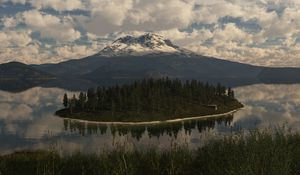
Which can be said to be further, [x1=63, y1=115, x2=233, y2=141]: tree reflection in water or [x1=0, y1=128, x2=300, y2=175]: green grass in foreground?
[x1=63, y1=115, x2=233, y2=141]: tree reflection in water

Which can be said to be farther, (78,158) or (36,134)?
(36,134)

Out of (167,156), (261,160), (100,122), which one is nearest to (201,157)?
(167,156)

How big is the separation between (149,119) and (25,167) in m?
171

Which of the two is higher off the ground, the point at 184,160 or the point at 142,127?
the point at 184,160

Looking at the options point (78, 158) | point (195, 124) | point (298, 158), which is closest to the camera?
point (298, 158)

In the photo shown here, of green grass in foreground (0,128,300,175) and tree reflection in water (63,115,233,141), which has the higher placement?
green grass in foreground (0,128,300,175)

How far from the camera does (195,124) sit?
614 ft

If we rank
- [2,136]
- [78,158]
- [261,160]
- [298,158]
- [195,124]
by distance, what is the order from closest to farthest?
1. [261,160]
2. [298,158]
3. [78,158]
4. [2,136]
5. [195,124]

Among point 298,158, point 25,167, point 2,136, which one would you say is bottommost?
point 2,136

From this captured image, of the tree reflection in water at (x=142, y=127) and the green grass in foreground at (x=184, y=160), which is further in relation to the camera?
the tree reflection in water at (x=142, y=127)

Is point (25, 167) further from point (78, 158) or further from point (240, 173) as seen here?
point (240, 173)

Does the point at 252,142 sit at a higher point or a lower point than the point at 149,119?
higher

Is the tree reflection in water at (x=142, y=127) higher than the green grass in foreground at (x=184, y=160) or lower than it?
lower

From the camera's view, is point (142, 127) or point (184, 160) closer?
point (184, 160)
